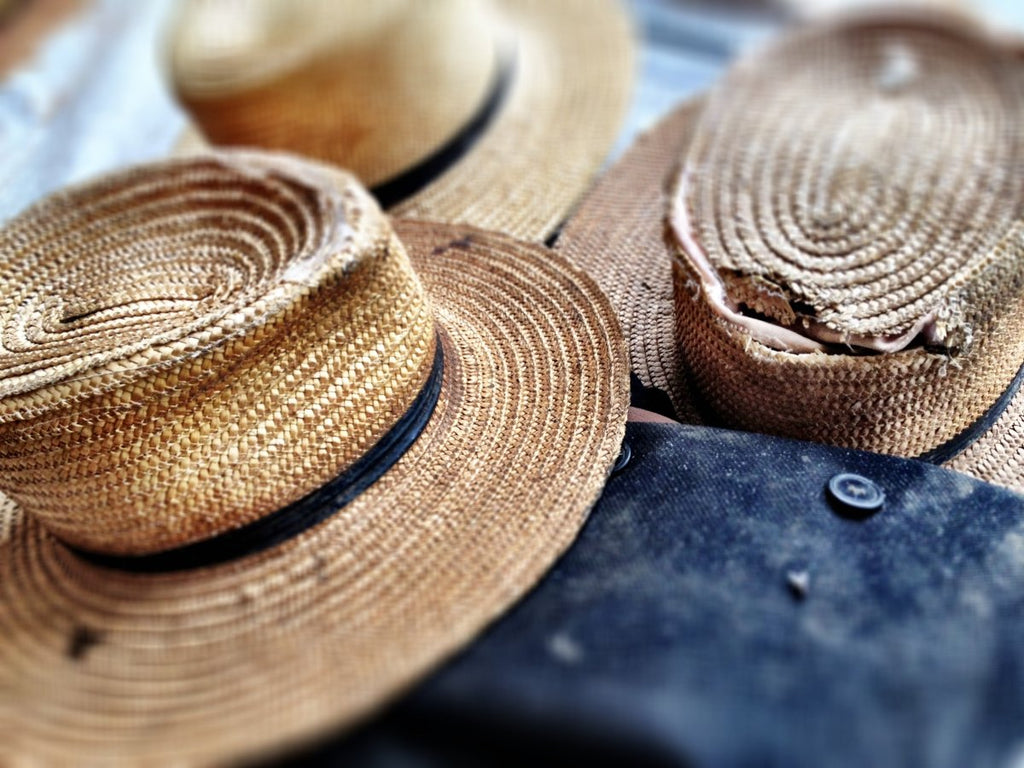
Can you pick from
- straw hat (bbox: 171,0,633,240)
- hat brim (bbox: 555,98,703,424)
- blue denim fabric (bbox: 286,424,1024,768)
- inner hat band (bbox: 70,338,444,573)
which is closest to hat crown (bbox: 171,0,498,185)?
straw hat (bbox: 171,0,633,240)

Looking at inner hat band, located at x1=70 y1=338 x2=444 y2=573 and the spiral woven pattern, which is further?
the spiral woven pattern

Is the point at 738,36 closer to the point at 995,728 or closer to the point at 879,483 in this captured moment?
the point at 879,483

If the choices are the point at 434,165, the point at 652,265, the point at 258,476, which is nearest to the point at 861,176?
the point at 652,265

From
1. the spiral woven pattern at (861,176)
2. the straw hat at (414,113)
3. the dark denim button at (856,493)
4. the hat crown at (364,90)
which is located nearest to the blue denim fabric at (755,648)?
the dark denim button at (856,493)

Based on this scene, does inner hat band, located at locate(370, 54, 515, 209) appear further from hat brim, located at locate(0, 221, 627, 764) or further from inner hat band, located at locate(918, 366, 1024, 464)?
inner hat band, located at locate(918, 366, 1024, 464)

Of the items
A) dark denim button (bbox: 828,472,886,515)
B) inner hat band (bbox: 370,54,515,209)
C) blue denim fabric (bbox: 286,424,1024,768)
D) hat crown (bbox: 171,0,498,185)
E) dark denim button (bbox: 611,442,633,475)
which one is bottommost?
dark denim button (bbox: 611,442,633,475)

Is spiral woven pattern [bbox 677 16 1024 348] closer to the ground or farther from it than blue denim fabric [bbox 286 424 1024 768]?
farther from it
